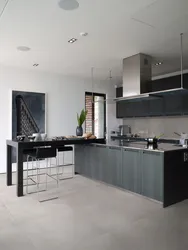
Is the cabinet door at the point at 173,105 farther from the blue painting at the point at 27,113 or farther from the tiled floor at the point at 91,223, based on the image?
the blue painting at the point at 27,113

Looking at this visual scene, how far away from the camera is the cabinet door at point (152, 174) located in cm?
298

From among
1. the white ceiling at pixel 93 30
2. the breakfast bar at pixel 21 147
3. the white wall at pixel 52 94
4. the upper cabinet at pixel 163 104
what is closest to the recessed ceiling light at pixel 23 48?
the white ceiling at pixel 93 30

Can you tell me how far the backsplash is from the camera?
5523mm

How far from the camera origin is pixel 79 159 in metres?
4.80

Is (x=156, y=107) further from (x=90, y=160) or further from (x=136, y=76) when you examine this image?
(x=90, y=160)

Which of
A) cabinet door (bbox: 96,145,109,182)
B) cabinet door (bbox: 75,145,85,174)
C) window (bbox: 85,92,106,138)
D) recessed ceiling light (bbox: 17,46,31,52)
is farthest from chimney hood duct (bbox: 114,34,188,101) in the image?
window (bbox: 85,92,106,138)

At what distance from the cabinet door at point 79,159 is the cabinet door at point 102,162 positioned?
1.81 ft

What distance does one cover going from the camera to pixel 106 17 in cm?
273

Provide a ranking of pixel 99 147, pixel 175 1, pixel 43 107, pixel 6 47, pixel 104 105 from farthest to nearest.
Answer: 1. pixel 104 105
2. pixel 43 107
3. pixel 99 147
4. pixel 6 47
5. pixel 175 1

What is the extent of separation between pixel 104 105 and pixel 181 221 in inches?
194

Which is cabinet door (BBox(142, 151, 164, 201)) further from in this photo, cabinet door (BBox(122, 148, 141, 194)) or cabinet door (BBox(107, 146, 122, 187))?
cabinet door (BBox(107, 146, 122, 187))

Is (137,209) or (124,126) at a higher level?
(124,126)

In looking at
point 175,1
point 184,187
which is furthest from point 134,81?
point 184,187

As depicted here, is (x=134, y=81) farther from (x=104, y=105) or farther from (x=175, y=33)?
(x=104, y=105)
